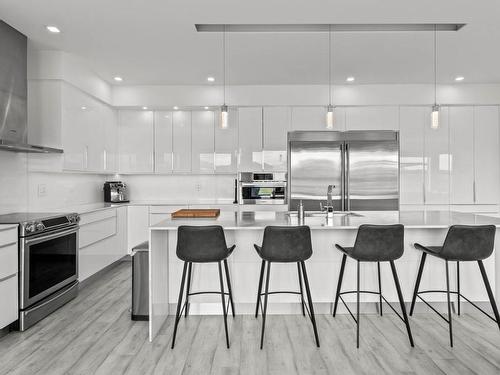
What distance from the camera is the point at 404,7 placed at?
2.83 m

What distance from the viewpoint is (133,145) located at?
5547 millimetres

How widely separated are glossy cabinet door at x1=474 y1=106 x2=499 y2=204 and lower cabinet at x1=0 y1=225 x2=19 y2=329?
5.96 meters

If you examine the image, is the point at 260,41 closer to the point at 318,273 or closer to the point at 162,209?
the point at 318,273

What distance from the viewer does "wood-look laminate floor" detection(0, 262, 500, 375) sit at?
2.26 metres

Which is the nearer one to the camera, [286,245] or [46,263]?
[286,245]

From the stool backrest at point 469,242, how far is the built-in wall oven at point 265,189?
2971 millimetres

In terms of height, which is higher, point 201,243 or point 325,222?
point 325,222

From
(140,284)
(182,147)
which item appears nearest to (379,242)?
(140,284)

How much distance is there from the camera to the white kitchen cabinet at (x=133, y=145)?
5535mm

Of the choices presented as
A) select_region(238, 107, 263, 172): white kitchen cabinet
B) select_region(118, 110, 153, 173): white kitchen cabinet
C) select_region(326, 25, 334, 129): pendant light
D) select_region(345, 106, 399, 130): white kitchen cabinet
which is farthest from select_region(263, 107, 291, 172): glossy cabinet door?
select_region(118, 110, 153, 173): white kitchen cabinet

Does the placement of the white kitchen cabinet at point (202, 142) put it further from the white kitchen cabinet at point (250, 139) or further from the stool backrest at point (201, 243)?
the stool backrest at point (201, 243)

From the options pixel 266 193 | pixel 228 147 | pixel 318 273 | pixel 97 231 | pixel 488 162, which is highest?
pixel 228 147

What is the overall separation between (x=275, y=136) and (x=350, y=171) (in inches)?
49.9

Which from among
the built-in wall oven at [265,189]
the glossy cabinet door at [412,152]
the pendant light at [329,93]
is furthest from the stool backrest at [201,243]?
the glossy cabinet door at [412,152]
